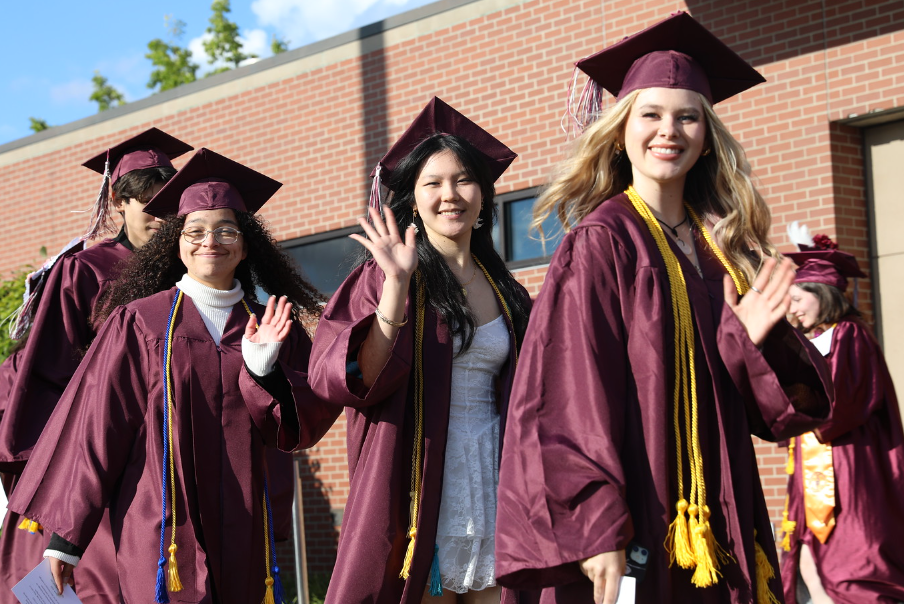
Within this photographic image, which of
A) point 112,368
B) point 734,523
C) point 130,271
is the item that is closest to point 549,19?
point 130,271

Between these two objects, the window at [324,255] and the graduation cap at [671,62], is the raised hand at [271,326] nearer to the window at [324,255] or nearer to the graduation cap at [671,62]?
the graduation cap at [671,62]

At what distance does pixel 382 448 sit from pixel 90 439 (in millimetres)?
1222

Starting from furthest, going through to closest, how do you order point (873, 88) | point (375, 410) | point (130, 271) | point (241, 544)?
1. point (873, 88)
2. point (130, 271)
3. point (241, 544)
4. point (375, 410)

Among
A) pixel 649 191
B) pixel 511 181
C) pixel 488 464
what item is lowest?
pixel 488 464

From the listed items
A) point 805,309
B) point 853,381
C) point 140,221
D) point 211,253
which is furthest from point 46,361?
point 853,381

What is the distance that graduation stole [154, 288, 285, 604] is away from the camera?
12.0 feet

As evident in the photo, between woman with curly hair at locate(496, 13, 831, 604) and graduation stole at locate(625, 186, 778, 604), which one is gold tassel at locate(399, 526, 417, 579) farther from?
graduation stole at locate(625, 186, 778, 604)

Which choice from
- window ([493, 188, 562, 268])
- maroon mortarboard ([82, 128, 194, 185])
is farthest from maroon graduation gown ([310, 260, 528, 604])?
window ([493, 188, 562, 268])

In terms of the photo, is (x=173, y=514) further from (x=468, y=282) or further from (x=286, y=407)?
(x=468, y=282)

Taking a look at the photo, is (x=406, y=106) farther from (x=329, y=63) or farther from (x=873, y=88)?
(x=873, y=88)

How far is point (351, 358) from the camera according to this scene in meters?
3.30

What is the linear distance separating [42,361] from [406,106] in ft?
18.2

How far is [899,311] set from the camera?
7371 mm

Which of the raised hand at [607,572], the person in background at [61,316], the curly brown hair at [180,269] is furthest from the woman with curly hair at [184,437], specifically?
the raised hand at [607,572]
